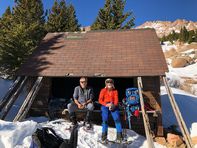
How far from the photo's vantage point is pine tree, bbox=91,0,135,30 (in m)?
27.5

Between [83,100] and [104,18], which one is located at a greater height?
[104,18]

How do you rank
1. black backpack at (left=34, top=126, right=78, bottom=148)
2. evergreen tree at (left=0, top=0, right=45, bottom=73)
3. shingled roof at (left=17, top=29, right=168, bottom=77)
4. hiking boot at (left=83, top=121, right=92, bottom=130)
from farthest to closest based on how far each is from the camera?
1. evergreen tree at (left=0, top=0, right=45, bottom=73)
2. shingled roof at (left=17, top=29, right=168, bottom=77)
3. hiking boot at (left=83, top=121, right=92, bottom=130)
4. black backpack at (left=34, top=126, right=78, bottom=148)

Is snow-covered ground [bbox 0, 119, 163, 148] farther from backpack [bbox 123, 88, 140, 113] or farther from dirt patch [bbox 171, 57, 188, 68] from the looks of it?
dirt patch [bbox 171, 57, 188, 68]

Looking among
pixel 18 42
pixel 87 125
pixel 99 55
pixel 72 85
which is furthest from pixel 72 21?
pixel 87 125

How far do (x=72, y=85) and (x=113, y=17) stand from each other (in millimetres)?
15274

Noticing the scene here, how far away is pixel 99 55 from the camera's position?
12.3m

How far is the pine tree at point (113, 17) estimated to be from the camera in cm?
2750

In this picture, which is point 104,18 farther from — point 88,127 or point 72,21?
point 88,127

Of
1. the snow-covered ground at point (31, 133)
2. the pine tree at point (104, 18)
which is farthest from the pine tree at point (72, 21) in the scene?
the snow-covered ground at point (31, 133)

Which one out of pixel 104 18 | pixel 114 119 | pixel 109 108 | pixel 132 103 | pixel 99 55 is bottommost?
pixel 114 119

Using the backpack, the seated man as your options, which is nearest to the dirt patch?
the backpack

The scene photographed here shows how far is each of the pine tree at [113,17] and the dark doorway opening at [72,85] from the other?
13449 mm

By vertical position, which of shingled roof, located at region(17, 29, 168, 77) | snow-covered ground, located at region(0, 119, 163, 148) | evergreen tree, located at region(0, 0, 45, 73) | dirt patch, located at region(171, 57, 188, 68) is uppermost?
dirt patch, located at region(171, 57, 188, 68)

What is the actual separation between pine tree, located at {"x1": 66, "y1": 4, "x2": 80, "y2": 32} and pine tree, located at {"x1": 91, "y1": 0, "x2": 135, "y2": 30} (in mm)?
2288
